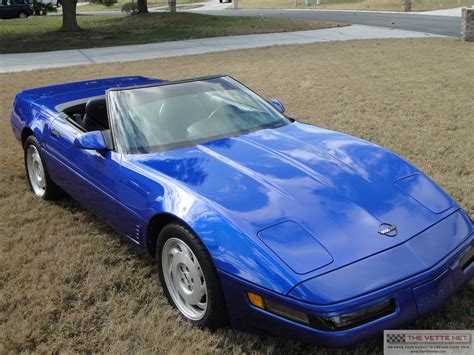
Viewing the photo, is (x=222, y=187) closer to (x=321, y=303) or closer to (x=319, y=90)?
(x=321, y=303)

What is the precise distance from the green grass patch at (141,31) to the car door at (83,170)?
13.9 meters

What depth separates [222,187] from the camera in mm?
2721

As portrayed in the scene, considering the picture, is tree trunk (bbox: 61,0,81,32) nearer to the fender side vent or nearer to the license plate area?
the fender side vent

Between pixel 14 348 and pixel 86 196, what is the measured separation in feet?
4.27

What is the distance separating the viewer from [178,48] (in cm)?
1546

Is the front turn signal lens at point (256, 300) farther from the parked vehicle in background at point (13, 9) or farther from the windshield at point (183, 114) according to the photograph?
the parked vehicle in background at point (13, 9)

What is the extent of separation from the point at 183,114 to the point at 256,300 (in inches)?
67.6

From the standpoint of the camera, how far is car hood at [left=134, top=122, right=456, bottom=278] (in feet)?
A: 7.79

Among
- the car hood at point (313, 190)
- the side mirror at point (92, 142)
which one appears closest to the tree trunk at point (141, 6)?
the side mirror at point (92, 142)

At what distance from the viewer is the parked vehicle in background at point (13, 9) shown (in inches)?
1298

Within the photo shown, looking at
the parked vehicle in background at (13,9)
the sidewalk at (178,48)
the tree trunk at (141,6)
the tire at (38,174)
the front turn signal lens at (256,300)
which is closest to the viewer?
the front turn signal lens at (256,300)

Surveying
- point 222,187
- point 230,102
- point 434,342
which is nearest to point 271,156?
point 222,187

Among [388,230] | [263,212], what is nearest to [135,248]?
[263,212]

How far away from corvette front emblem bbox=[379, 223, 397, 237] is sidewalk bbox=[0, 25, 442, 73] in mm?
11865
